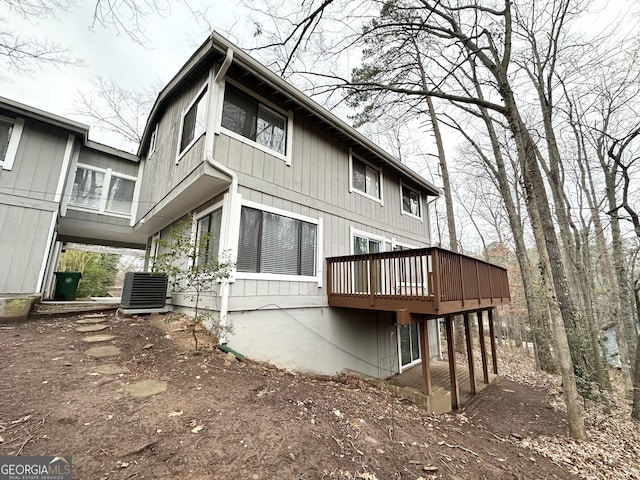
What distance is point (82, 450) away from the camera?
6.70ft

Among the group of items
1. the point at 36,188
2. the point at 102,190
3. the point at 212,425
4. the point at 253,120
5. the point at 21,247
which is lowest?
the point at 212,425

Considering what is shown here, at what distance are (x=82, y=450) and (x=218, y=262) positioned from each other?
310 cm

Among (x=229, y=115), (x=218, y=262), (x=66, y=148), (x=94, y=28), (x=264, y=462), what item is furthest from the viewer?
(x=66, y=148)

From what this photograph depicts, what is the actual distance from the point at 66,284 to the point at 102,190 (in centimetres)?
329

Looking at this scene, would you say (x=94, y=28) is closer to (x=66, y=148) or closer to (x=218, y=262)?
(x=218, y=262)

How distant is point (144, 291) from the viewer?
20.9ft

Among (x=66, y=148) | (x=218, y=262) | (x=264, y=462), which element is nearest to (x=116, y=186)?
(x=66, y=148)

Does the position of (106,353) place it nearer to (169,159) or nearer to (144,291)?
(144,291)

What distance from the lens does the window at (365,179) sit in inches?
323

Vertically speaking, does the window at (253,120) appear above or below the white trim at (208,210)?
above

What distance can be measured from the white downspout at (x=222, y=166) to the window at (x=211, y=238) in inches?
13.4

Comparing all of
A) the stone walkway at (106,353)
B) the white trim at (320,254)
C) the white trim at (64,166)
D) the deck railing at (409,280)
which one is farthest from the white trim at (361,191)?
the white trim at (64,166)

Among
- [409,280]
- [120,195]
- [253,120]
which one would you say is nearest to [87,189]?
[120,195]

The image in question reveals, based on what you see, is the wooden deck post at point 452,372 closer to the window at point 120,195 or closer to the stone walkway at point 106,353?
the stone walkway at point 106,353
